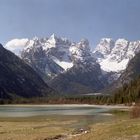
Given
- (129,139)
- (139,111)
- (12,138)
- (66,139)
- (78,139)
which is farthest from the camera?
(139,111)

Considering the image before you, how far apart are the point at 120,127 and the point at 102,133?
3.24 m

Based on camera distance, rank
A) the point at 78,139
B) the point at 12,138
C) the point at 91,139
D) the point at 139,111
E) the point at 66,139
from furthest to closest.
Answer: the point at 139,111 → the point at 12,138 → the point at 66,139 → the point at 78,139 → the point at 91,139

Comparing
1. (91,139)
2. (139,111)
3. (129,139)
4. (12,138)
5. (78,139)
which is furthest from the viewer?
(139,111)

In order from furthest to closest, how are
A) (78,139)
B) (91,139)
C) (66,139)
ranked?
(66,139) < (78,139) < (91,139)

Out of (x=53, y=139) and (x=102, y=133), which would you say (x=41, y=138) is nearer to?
(x=53, y=139)

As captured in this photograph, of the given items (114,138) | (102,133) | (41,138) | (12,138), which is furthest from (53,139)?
(114,138)

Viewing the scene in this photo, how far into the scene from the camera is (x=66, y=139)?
6056 centimetres

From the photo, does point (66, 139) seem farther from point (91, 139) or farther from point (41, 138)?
point (91, 139)

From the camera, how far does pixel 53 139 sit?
6375cm

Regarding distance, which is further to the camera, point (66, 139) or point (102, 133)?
point (66, 139)

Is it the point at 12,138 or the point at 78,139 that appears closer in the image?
the point at 78,139

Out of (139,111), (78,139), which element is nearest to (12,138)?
(78,139)

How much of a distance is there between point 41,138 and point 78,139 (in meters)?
10.9

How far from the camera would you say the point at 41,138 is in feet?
210
